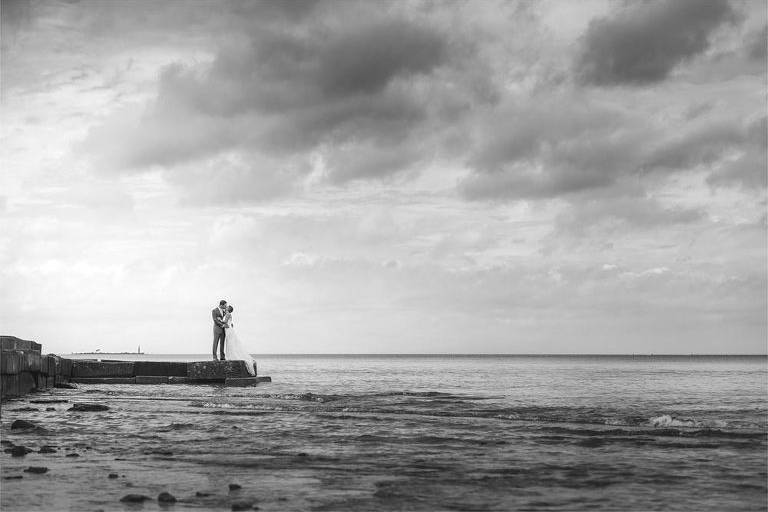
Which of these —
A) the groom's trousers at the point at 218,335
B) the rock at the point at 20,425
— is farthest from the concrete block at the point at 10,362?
the groom's trousers at the point at 218,335

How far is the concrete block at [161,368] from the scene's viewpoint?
1128 inches

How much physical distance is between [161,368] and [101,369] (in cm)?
251

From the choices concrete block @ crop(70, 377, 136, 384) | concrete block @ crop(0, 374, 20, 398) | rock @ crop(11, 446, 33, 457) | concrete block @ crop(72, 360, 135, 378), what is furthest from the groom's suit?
rock @ crop(11, 446, 33, 457)

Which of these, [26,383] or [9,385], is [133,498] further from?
[26,383]

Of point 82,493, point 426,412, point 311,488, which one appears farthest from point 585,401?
point 82,493

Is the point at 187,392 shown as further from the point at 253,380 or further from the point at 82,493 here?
the point at 82,493

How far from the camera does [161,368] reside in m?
28.9

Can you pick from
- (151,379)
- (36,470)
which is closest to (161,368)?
(151,379)

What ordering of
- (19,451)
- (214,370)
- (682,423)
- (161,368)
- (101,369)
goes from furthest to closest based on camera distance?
1. (101,369)
2. (161,368)
3. (214,370)
4. (682,423)
5. (19,451)

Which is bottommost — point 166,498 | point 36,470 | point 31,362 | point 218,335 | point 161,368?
point 166,498

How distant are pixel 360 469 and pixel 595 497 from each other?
3.00 metres

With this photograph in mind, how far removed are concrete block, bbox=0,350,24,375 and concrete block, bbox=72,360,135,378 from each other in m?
8.79

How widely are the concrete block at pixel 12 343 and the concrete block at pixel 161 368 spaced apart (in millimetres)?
6687

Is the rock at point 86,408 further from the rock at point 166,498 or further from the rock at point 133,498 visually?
the rock at point 166,498
